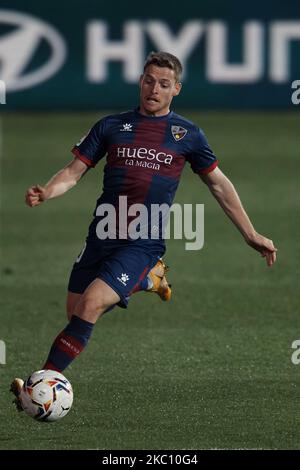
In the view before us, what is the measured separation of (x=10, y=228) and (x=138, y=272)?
25.0 ft

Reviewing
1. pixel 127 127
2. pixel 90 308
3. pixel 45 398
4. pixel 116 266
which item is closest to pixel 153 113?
pixel 127 127

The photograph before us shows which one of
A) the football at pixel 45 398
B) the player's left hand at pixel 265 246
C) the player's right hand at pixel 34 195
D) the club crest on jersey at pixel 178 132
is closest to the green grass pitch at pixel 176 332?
the football at pixel 45 398

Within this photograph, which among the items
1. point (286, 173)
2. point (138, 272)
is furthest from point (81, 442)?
point (286, 173)

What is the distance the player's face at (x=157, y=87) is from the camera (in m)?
8.21

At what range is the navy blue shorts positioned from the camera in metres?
7.90

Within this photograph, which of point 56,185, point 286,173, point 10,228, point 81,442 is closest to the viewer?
point 81,442

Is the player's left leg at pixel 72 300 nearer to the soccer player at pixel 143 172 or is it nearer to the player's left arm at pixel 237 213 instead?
the soccer player at pixel 143 172

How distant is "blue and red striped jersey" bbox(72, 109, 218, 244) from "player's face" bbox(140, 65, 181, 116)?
0.15 m

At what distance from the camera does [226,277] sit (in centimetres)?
1286

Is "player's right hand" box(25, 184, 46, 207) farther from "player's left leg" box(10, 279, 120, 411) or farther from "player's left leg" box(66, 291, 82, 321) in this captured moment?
"player's left leg" box(66, 291, 82, 321)

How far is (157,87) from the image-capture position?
8.21 m

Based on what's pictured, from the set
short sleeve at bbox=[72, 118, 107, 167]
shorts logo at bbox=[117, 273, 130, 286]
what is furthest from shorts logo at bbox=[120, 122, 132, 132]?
shorts logo at bbox=[117, 273, 130, 286]

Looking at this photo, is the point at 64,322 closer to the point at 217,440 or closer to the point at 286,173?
the point at 217,440

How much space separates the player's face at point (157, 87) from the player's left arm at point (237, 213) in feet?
1.91
